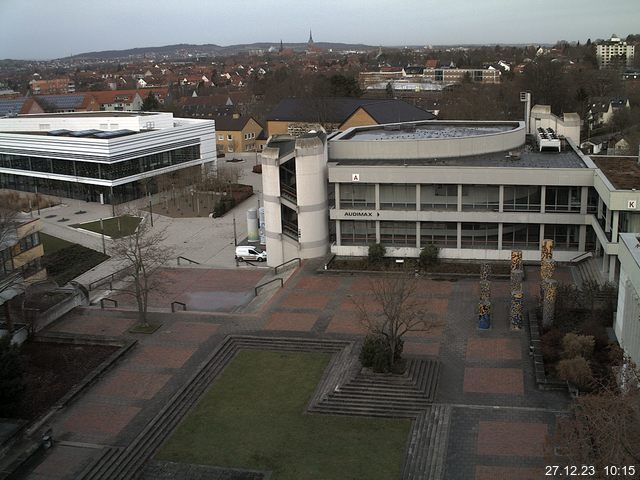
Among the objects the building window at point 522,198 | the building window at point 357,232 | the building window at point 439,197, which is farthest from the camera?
the building window at point 357,232

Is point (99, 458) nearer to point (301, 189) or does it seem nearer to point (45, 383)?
point (45, 383)

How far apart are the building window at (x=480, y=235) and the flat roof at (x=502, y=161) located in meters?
3.26

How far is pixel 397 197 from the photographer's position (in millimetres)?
36719

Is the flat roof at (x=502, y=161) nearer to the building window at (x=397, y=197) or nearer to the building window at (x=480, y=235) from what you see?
the building window at (x=397, y=197)

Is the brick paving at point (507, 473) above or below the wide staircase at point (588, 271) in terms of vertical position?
below

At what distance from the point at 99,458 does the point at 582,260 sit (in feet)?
80.5

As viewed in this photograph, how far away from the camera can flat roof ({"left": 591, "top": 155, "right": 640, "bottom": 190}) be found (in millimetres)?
31438

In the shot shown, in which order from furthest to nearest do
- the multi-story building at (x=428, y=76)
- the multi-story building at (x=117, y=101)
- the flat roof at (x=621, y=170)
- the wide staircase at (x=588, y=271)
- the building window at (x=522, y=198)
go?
1. the multi-story building at (x=428, y=76)
2. the multi-story building at (x=117, y=101)
3. the building window at (x=522, y=198)
4. the flat roof at (x=621, y=170)
5. the wide staircase at (x=588, y=271)

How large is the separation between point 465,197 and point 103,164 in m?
34.2

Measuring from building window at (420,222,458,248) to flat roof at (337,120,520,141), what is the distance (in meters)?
6.59

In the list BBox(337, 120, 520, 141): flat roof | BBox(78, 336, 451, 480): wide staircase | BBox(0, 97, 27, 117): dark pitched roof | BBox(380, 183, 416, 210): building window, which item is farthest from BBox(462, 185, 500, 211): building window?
BBox(0, 97, 27, 117): dark pitched roof

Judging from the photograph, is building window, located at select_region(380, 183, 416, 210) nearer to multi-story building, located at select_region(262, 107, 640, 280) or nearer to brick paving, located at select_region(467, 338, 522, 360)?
multi-story building, located at select_region(262, 107, 640, 280)

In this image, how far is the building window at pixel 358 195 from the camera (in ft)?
121

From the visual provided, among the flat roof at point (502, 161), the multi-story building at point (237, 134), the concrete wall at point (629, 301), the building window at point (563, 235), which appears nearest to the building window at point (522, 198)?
the building window at point (563, 235)
